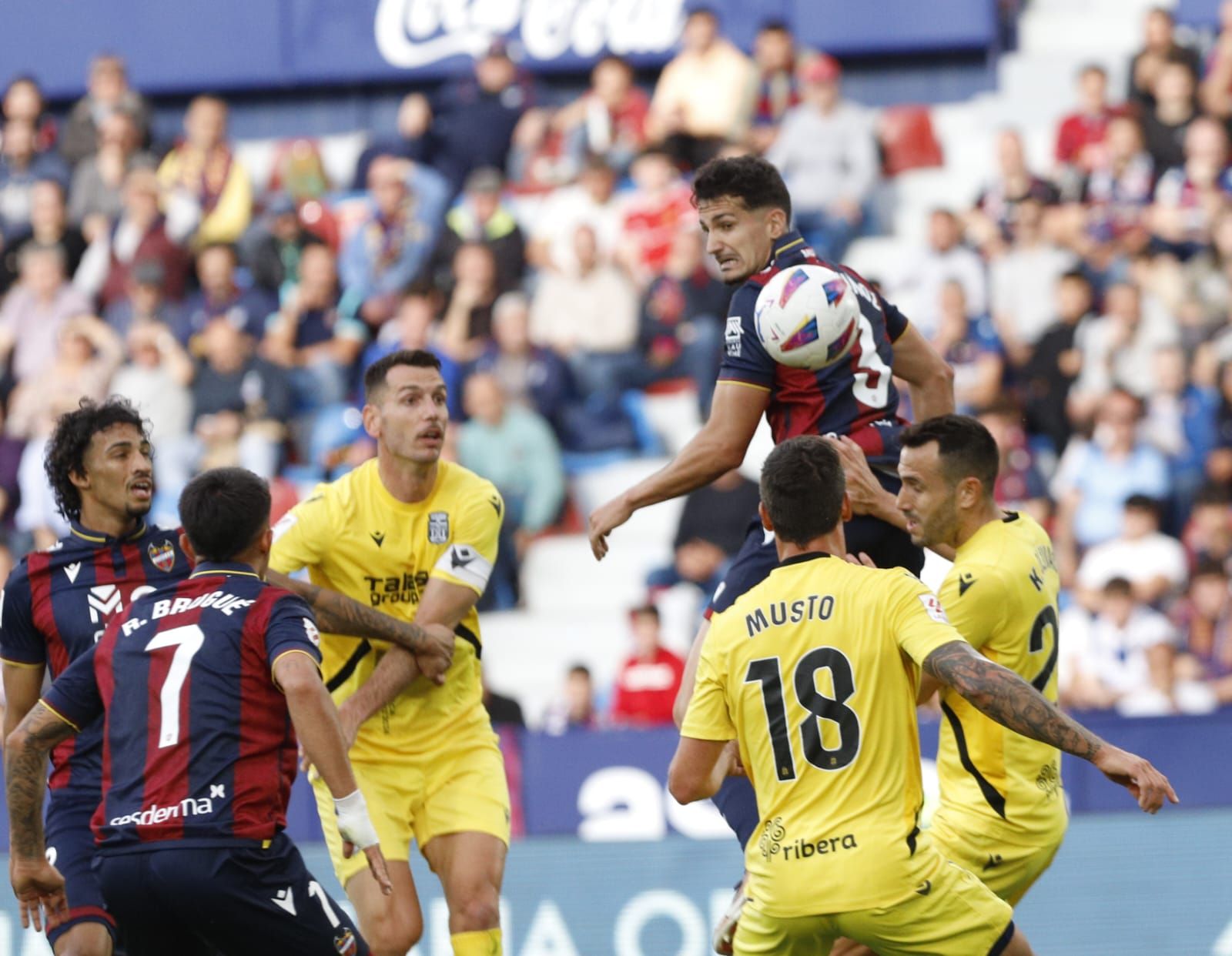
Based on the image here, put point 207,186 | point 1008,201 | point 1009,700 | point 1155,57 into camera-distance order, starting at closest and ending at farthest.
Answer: point 1009,700
point 1008,201
point 1155,57
point 207,186

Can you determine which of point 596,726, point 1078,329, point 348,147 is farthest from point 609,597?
point 348,147

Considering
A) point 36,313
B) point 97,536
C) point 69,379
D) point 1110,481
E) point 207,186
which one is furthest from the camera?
point 207,186

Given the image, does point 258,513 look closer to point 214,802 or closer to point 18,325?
point 214,802

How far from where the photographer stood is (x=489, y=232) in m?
15.8

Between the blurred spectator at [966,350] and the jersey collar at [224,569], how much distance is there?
8.17 m

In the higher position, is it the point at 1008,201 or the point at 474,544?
the point at 1008,201

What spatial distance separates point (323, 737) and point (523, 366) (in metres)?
8.88

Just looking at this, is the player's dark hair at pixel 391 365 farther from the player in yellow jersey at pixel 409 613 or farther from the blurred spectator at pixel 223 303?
the blurred spectator at pixel 223 303

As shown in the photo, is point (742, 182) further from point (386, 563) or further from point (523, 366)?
point (523, 366)

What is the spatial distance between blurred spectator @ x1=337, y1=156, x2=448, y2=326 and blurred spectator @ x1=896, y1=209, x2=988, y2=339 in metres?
3.92

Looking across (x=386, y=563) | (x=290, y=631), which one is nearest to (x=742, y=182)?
(x=386, y=563)

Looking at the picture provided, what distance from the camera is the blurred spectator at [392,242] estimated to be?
15.8 meters

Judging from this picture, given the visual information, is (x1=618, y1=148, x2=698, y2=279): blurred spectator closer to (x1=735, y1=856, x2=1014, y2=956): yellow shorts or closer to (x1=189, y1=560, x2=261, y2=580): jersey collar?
(x1=189, y1=560, x2=261, y2=580): jersey collar

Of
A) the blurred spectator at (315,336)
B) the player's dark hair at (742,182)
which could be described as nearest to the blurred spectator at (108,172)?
the blurred spectator at (315,336)
